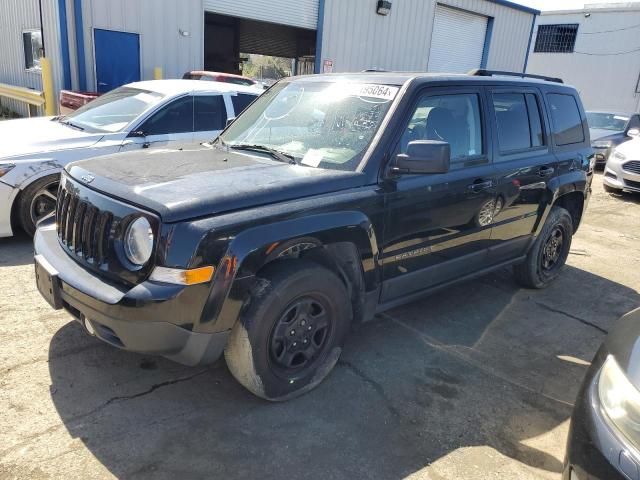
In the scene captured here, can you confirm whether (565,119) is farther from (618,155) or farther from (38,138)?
(618,155)

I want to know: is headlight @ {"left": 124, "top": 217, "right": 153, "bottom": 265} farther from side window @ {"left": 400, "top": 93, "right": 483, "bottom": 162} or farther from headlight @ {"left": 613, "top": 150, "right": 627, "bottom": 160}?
headlight @ {"left": 613, "top": 150, "right": 627, "bottom": 160}

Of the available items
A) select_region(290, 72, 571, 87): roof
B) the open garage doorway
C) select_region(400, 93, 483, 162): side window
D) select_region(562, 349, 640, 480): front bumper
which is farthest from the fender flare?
the open garage doorway

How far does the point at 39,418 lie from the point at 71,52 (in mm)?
9845

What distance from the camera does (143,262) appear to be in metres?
Result: 2.61

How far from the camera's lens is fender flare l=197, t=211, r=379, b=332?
2596 millimetres

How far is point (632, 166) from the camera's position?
33.2ft

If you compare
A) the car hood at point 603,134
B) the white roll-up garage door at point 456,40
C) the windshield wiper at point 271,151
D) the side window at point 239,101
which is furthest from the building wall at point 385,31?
the windshield wiper at point 271,151

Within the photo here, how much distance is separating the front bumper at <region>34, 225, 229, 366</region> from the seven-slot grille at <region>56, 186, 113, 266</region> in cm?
12

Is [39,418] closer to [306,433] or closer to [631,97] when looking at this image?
[306,433]

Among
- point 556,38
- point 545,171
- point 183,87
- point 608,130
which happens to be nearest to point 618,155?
point 608,130

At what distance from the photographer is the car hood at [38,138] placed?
5312 mm

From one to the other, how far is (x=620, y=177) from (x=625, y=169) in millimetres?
186

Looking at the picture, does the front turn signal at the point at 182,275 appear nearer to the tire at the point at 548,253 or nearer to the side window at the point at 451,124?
the side window at the point at 451,124

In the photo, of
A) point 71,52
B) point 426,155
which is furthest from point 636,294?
point 71,52
